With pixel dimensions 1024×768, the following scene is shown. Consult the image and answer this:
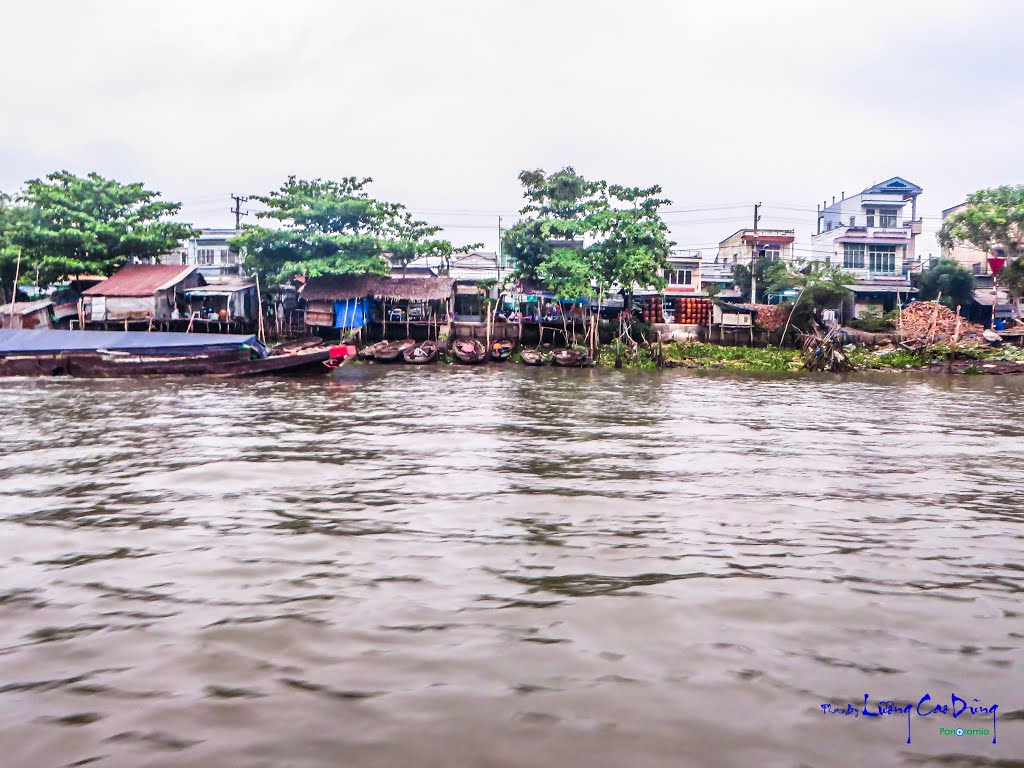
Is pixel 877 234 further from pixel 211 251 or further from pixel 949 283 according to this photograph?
pixel 211 251

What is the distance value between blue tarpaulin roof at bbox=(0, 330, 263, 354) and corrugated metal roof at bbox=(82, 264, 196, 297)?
6968 mm

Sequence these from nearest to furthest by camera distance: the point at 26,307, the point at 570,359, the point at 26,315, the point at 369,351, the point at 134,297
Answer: the point at 570,359 → the point at 26,315 → the point at 26,307 → the point at 134,297 → the point at 369,351

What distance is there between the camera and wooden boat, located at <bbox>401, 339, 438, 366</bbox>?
108ft

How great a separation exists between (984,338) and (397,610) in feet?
122

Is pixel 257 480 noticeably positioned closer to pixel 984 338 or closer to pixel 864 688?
pixel 864 688

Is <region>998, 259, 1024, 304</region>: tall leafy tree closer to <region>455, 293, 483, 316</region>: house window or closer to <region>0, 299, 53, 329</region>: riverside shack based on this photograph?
<region>455, 293, 483, 316</region>: house window

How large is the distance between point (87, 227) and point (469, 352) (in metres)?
16.6

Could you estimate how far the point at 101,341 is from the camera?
87.1ft

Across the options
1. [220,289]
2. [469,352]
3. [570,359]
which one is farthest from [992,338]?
[220,289]

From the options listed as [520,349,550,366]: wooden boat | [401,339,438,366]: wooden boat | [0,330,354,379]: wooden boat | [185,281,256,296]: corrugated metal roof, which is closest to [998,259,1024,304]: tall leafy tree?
[520,349,550,366]: wooden boat

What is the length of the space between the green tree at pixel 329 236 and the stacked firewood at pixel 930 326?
19131mm

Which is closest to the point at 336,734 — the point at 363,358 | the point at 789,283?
the point at 363,358

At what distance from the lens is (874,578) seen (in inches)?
200

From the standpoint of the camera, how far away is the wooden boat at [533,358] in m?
32.6
